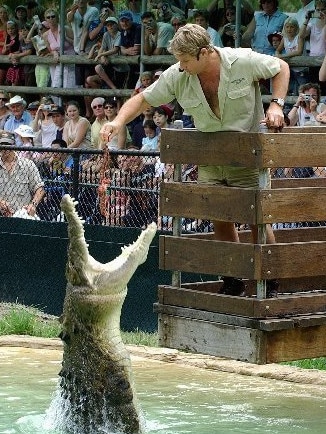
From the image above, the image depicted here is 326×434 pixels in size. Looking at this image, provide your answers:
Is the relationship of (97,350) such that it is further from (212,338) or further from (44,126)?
(44,126)

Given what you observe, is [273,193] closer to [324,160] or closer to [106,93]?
[324,160]

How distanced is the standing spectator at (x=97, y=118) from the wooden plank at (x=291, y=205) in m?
7.11

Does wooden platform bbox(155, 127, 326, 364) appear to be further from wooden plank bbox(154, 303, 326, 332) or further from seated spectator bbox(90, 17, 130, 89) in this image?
seated spectator bbox(90, 17, 130, 89)

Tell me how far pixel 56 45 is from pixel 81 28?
0.61 meters

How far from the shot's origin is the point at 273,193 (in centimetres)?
655

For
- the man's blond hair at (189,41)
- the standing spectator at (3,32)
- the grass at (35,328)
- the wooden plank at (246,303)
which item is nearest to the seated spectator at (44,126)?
the standing spectator at (3,32)

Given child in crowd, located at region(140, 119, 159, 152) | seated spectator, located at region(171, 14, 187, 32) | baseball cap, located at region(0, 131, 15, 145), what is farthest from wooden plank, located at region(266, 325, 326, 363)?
seated spectator, located at region(171, 14, 187, 32)

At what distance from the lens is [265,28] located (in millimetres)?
14289

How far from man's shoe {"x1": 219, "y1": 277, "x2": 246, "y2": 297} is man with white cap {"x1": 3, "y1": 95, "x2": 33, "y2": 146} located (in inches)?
370

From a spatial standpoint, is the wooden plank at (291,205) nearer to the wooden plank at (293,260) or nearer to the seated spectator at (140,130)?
the wooden plank at (293,260)

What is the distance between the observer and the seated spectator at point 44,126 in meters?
15.2

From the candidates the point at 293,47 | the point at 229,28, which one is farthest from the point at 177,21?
the point at 293,47

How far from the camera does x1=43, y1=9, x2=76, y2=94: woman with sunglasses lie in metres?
16.8

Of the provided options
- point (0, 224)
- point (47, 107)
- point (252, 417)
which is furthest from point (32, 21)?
point (252, 417)
